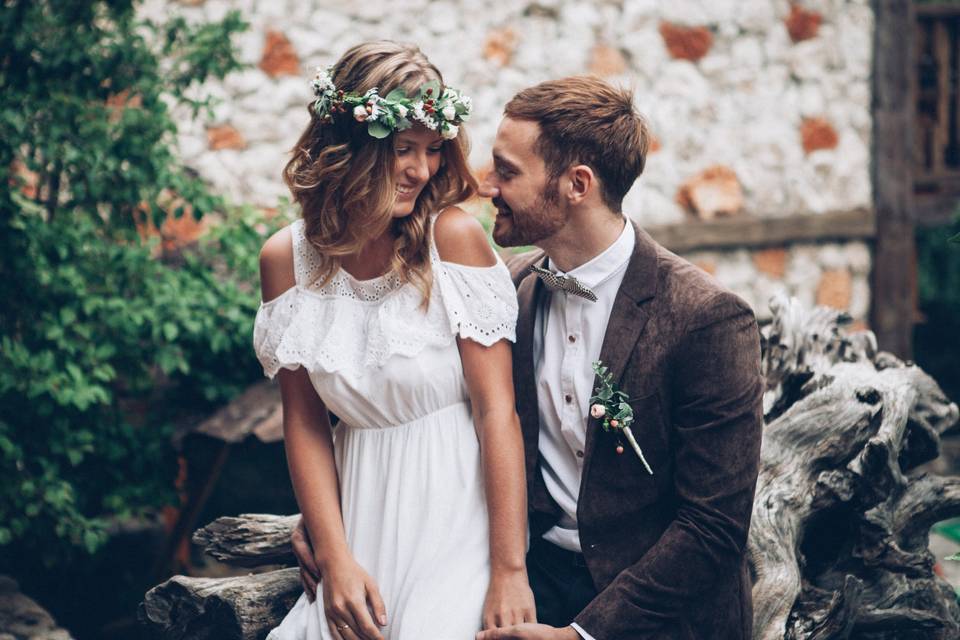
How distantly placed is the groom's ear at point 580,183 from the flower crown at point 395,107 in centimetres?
32

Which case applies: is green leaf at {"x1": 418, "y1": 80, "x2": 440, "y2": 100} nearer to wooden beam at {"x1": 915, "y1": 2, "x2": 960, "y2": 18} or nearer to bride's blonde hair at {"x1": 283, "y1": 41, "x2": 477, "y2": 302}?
bride's blonde hair at {"x1": 283, "y1": 41, "x2": 477, "y2": 302}

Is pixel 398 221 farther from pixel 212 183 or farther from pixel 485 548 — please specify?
pixel 212 183

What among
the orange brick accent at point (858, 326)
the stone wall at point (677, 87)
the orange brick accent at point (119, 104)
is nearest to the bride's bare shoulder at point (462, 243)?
the orange brick accent at point (119, 104)

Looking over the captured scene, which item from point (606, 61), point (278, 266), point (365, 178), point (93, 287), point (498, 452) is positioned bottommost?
point (498, 452)

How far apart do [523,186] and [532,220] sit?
0.09 m

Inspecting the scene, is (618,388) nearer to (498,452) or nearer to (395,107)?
(498,452)

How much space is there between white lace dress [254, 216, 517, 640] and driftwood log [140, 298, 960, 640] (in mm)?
337

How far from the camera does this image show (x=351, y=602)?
263 centimetres

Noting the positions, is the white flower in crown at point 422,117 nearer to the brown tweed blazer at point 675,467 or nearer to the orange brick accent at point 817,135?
the brown tweed blazer at point 675,467

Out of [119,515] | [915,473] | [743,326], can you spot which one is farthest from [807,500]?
[119,515]

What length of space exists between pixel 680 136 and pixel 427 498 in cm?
401

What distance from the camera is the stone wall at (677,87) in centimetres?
533

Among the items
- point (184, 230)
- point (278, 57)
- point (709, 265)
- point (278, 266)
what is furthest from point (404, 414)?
point (709, 265)

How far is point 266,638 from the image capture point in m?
2.84
